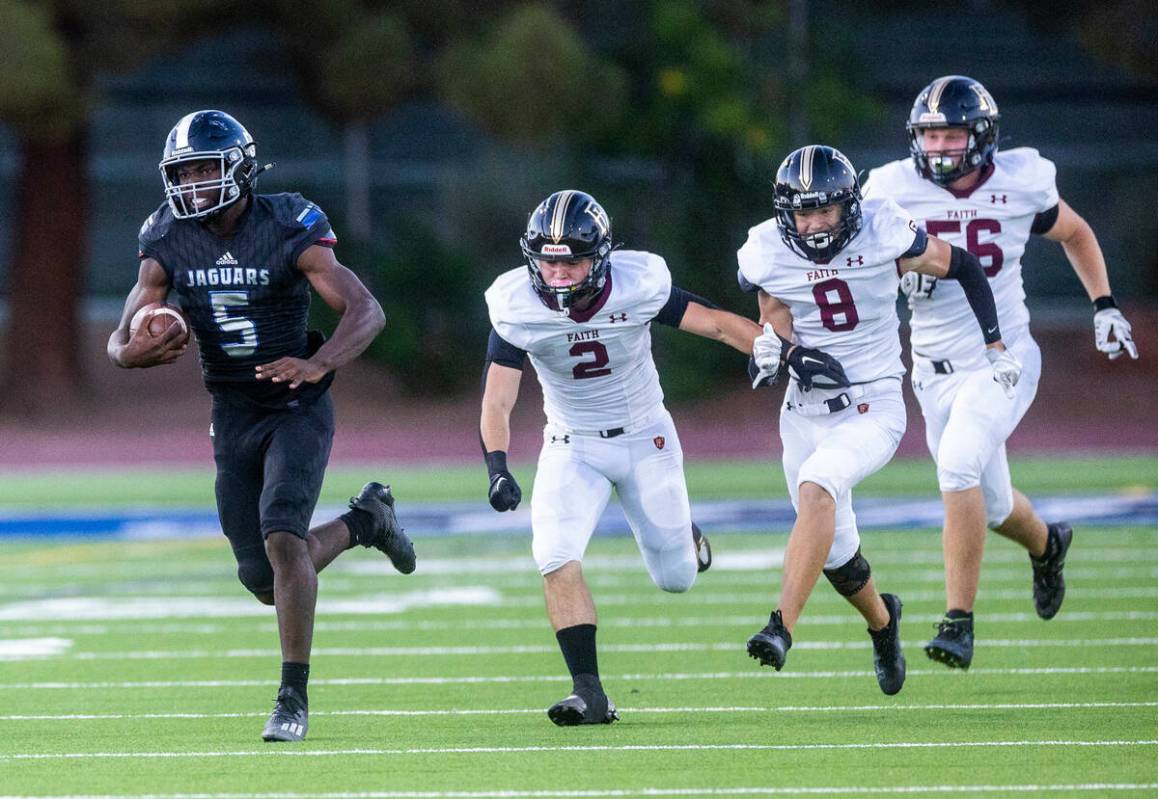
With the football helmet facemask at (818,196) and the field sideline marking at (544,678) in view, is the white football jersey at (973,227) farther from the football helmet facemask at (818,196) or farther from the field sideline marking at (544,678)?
the field sideline marking at (544,678)

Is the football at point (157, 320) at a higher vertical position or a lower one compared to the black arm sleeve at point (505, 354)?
higher

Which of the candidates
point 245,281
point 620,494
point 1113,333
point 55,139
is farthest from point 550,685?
point 55,139

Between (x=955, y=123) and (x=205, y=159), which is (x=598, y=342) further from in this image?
(x=955, y=123)

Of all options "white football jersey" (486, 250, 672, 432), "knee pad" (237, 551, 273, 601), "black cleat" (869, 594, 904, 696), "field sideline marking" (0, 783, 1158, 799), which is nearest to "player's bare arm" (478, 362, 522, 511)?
"white football jersey" (486, 250, 672, 432)

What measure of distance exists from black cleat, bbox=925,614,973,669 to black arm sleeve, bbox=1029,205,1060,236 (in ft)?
5.84

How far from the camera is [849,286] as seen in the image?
7086mm

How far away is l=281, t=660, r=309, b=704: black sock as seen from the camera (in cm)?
624

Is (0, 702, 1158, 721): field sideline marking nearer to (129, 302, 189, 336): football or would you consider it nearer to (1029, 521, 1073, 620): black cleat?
(129, 302, 189, 336): football

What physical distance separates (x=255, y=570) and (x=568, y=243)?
154cm

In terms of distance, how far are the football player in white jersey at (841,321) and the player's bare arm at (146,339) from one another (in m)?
1.92

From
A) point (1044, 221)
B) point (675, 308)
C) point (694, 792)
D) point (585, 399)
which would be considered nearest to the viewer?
point (694, 792)

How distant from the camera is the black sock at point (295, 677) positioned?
624 centimetres

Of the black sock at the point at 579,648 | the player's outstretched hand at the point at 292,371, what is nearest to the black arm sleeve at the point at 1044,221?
the black sock at the point at 579,648

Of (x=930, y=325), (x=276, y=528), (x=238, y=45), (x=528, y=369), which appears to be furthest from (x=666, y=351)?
(x=276, y=528)
